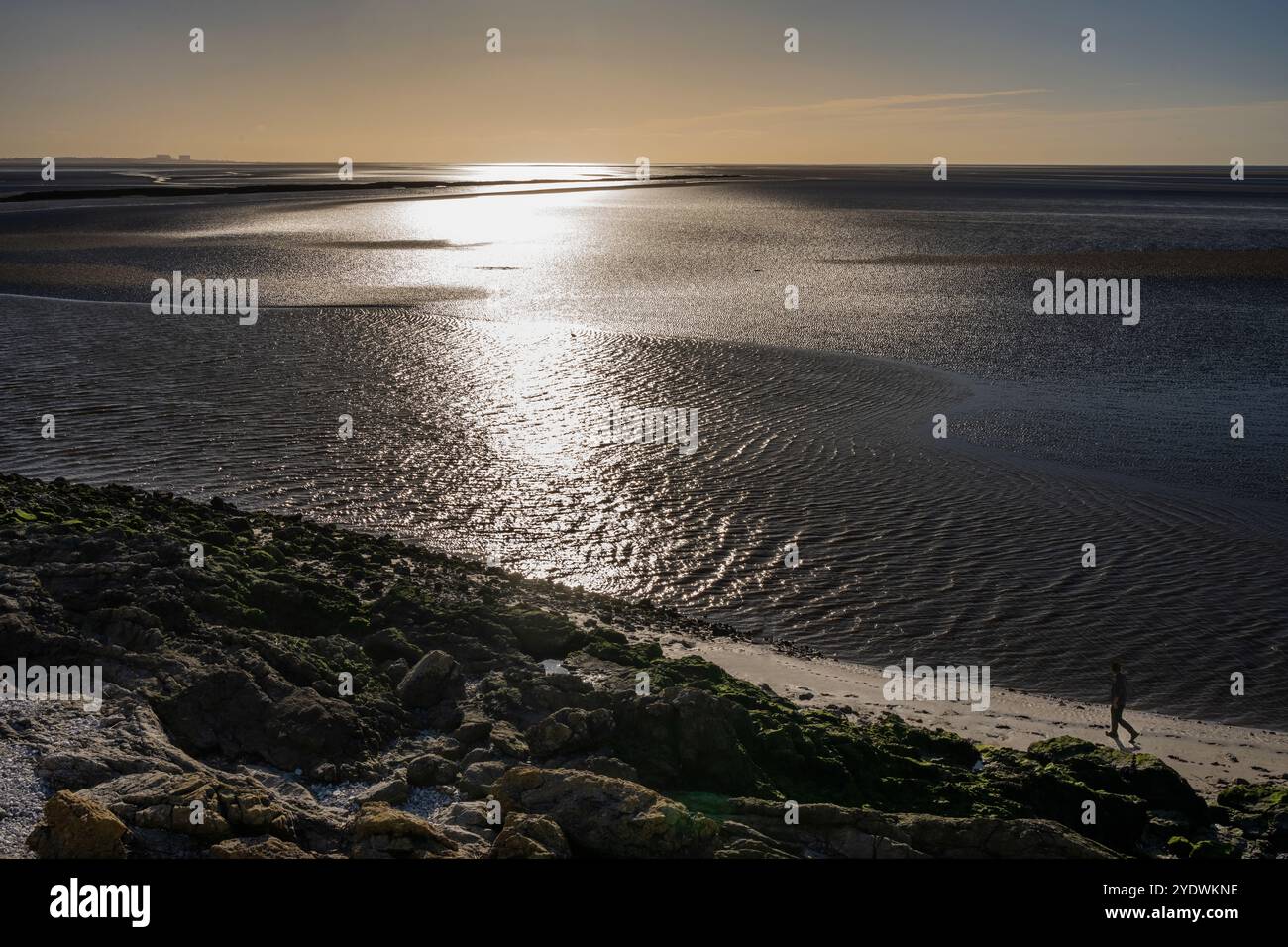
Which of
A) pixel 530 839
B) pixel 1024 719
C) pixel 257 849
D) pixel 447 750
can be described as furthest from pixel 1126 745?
pixel 257 849

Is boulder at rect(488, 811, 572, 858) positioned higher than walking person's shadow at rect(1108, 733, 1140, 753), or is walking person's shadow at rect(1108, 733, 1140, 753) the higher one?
boulder at rect(488, 811, 572, 858)

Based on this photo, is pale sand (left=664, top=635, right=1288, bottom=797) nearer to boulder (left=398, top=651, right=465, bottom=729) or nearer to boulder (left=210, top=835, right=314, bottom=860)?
boulder (left=398, top=651, right=465, bottom=729)

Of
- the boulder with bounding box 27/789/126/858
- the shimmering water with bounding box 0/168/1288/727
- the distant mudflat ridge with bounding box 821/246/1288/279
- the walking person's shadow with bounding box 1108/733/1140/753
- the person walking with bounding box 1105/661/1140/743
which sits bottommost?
the walking person's shadow with bounding box 1108/733/1140/753

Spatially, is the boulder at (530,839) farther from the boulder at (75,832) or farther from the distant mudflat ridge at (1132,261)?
the distant mudflat ridge at (1132,261)

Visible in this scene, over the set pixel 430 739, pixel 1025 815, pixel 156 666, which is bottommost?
pixel 1025 815

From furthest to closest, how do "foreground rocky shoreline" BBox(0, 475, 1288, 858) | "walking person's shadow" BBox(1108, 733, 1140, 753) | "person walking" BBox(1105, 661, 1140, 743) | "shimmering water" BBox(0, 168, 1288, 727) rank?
"shimmering water" BBox(0, 168, 1288, 727), "person walking" BBox(1105, 661, 1140, 743), "walking person's shadow" BBox(1108, 733, 1140, 753), "foreground rocky shoreline" BBox(0, 475, 1288, 858)

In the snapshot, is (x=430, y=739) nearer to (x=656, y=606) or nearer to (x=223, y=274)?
(x=656, y=606)

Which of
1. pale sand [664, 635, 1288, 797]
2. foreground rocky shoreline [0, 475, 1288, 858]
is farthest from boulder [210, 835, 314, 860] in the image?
pale sand [664, 635, 1288, 797]
